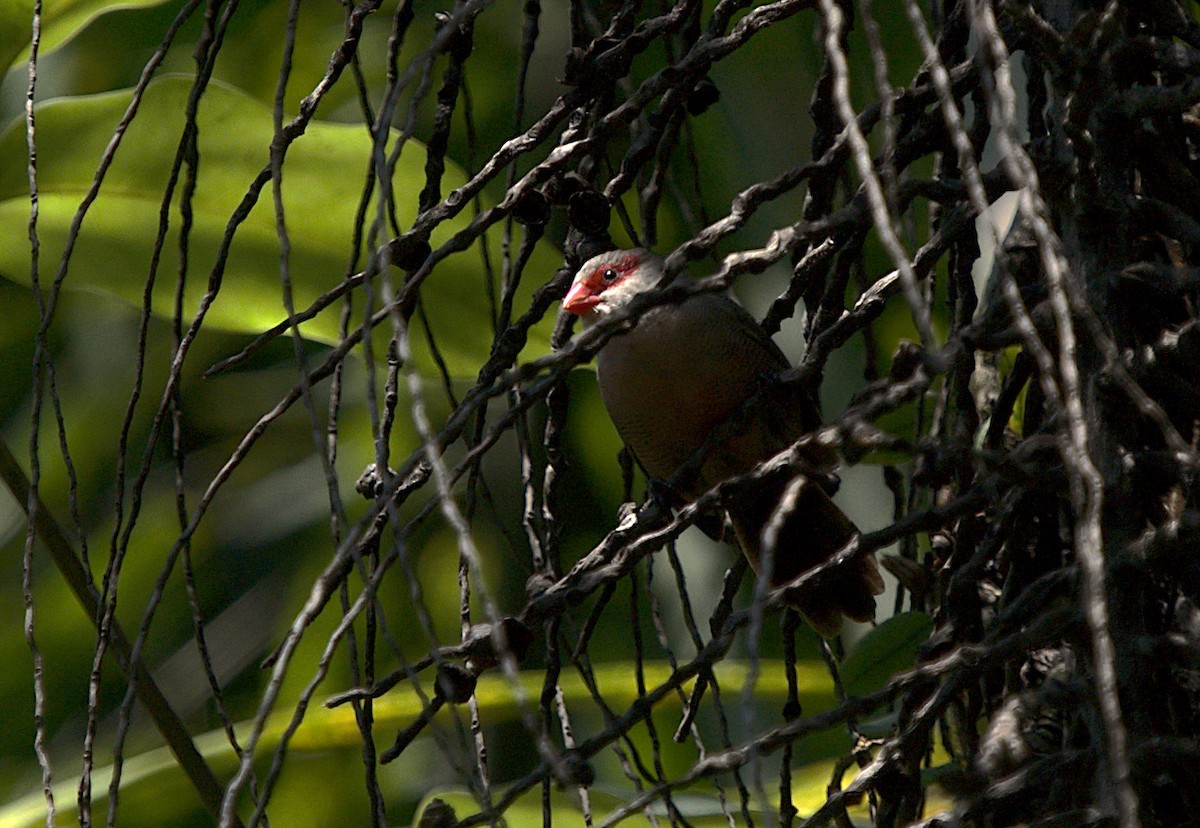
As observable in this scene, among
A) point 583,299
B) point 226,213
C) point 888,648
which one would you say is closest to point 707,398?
point 583,299

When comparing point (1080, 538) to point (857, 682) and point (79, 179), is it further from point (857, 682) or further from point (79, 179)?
point (79, 179)

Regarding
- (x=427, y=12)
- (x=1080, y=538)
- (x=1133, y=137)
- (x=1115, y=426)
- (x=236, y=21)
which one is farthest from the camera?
(x=427, y=12)

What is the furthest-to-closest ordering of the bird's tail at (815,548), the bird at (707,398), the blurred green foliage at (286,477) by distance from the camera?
the blurred green foliage at (286,477) → the bird at (707,398) → the bird's tail at (815,548)

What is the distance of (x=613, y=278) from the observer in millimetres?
2623

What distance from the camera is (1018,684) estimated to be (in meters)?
1.46

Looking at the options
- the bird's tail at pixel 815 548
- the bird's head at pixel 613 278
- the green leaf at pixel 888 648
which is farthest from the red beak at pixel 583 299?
the green leaf at pixel 888 648

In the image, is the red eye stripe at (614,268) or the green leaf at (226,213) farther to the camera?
the red eye stripe at (614,268)

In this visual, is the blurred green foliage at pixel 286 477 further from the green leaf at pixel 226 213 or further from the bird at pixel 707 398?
the green leaf at pixel 226 213

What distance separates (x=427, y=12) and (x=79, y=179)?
2.23 metres

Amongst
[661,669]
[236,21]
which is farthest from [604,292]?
[236,21]

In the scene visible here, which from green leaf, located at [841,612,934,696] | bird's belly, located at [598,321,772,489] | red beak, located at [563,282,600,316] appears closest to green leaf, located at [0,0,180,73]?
red beak, located at [563,282,600,316]

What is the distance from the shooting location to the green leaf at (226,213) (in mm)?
2104

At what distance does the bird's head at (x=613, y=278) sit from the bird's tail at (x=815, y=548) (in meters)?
0.46

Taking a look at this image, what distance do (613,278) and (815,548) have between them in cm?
65
